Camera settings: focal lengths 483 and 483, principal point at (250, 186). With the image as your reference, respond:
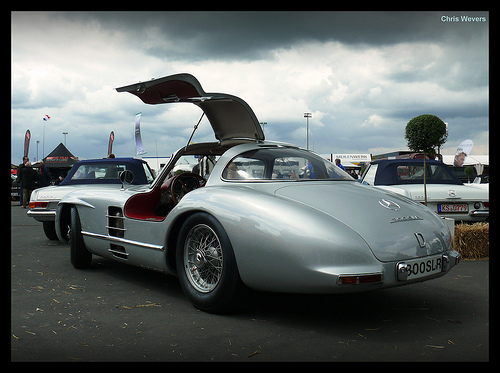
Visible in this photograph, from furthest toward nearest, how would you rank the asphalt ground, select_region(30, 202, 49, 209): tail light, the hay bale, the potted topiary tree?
the potted topiary tree, select_region(30, 202, 49, 209): tail light, the hay bale, the asphalt ground

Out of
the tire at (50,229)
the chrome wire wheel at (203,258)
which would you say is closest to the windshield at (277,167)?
the chrome wire wheel at (203,258)

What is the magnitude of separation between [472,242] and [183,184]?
3.91 m

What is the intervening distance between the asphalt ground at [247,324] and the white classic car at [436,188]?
8.36 ft

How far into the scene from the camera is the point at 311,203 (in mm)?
3500

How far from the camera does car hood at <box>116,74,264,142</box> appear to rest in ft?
14.7

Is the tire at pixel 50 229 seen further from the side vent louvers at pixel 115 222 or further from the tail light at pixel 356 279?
the tail light at pixel 356 279

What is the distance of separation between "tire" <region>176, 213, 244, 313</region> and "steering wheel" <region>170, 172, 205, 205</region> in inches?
50.1

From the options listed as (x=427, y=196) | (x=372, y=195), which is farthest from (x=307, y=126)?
(x=372, y=195)

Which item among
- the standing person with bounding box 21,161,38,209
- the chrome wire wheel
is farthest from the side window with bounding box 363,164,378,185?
the standing person with bounding box 21,161,38,209

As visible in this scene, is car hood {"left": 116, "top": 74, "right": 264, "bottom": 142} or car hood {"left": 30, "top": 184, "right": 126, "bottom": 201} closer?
car hood {"left": 116, "top": 74, "right": 264, "bottom": 142}

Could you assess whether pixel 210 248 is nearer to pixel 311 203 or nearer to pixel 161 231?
pixel 161 231

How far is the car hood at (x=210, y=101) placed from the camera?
4.48 meters

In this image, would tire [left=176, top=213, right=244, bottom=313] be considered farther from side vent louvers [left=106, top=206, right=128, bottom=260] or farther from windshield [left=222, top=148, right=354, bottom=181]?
side vent louvers [left=106, top=206, right=128, bottom=260]
